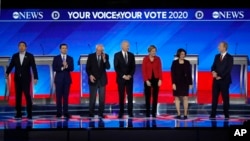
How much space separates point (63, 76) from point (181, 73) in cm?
281

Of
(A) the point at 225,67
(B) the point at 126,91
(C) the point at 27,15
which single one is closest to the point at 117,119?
(B) the point at 126,91

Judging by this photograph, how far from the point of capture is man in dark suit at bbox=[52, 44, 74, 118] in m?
10.6

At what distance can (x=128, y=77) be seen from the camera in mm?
10555

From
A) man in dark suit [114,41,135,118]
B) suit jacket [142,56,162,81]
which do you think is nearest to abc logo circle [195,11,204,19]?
suit jacket [142,56,162,81]

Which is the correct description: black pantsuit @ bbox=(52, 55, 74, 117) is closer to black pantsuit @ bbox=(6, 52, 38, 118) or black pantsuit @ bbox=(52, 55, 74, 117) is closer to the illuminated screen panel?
black pantsuit @ bbox=(6, 52, 38, 118)

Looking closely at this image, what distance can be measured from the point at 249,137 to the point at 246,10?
743cm

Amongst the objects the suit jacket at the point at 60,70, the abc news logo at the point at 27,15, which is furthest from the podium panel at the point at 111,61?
the abc news logo at the point at 27,15

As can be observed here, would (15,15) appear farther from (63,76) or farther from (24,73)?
(63,76)

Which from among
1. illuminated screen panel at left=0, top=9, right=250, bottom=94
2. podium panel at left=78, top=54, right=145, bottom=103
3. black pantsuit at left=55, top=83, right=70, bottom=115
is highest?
illuminated screen panel at left=0, top=9, right=250, bottom=94

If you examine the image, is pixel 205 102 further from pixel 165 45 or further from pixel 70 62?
pixel 70 62

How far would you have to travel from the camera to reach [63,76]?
10609mm

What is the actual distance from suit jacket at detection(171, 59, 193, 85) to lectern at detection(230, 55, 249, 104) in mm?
1992

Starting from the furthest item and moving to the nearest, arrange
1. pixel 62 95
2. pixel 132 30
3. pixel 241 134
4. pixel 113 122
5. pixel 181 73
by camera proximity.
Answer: pixel 132 30 → pixel 62 95 → pixel 181 73 → pixel 113 122 → pixel 241 134
